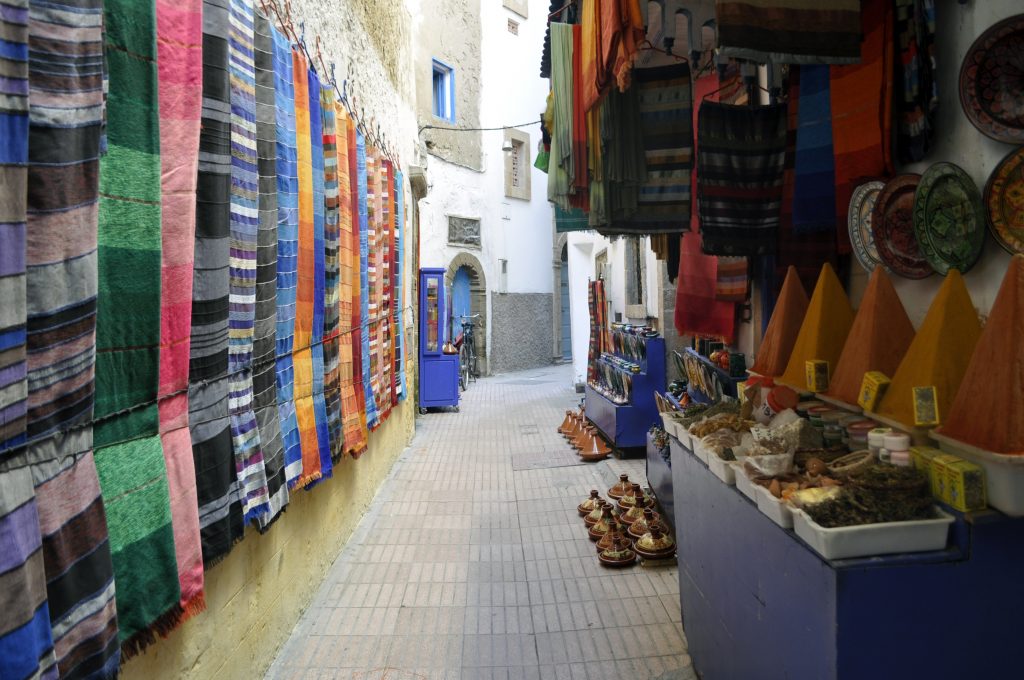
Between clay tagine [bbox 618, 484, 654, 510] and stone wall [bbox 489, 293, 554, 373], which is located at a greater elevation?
stone wall [bbox 489, 293, 554, 373]

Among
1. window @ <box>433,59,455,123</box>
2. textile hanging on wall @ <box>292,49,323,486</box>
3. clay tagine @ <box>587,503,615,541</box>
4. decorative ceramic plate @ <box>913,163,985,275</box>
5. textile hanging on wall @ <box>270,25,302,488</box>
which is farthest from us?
window @ <box>433,59,455,123</box>

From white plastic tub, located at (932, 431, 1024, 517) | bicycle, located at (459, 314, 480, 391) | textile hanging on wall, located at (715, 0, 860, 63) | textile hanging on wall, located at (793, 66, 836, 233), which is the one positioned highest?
textile hanging on wall, located at (715, 0, 860, 63)

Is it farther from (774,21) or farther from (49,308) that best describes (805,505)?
(49,308)

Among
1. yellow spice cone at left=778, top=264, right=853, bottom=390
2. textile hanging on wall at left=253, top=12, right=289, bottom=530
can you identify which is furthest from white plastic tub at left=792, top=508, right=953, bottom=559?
textile hanging on wall at left=253, top=12, right=289, bottom=530

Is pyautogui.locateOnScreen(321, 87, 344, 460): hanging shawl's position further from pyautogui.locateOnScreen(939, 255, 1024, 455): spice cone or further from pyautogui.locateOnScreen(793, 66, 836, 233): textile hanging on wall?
pyautogui.locateOnScreen(939, 255, 1024, 455): spice cone

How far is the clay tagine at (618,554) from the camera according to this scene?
13.8ft

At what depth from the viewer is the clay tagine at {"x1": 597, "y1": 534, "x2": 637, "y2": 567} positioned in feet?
13.8

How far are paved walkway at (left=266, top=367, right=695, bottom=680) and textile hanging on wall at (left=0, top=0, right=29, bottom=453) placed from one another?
7.28 ft

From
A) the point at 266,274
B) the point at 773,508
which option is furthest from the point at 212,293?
the point at 773,508

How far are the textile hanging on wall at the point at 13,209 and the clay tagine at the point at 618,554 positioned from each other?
3.54 metres

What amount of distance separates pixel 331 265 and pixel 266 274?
0.97m

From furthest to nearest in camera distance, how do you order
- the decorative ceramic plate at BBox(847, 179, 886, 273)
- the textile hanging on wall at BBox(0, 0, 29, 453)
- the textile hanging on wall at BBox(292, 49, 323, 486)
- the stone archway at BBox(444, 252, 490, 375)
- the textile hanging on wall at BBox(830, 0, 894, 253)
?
the stone archway at BBox(444, 252, 490, 375) → the textile hanging on wall at BBox(292, 49, 323, 486) → the decorative ceramic plate at BBox(847, 179, 886, 273) → the textile hanging on wall at BBox(830, 0, 894, 253) → the textile hanging on wall at BBox(0, 0, 29, 453)

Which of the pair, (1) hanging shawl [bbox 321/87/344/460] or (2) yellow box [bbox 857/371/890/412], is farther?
(1) hanging shawl [bbox 321/87/344/460]

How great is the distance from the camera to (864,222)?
268 centimetres
